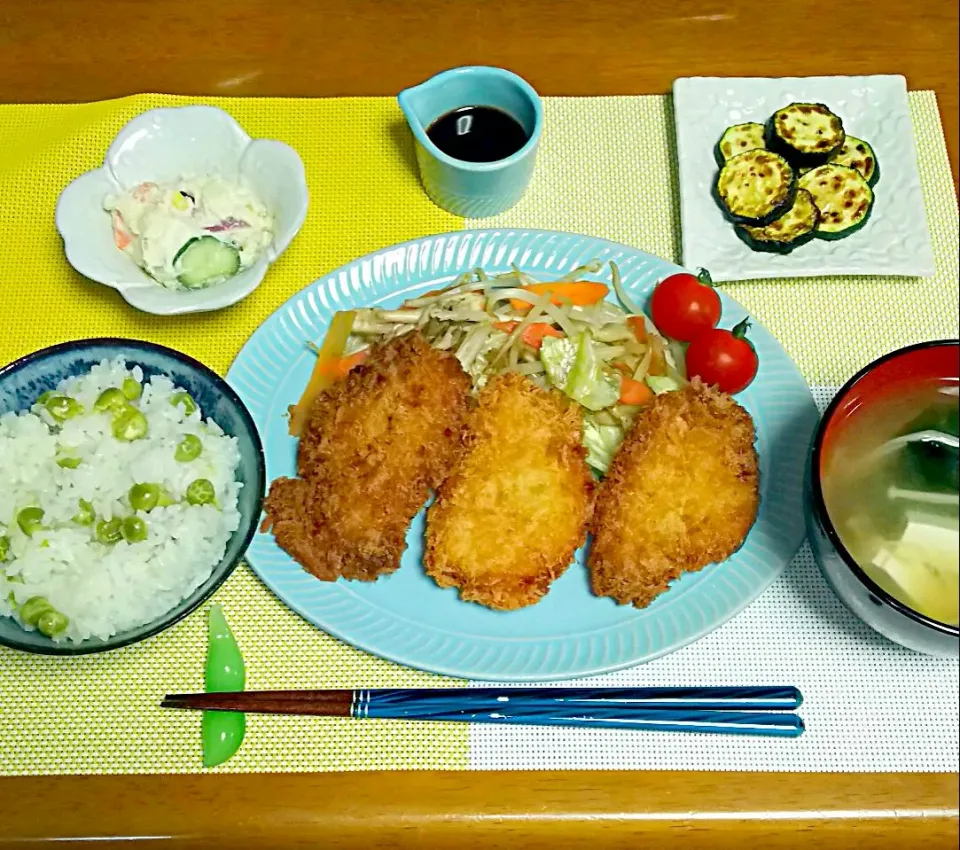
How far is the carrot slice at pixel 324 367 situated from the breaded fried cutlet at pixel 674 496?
2.58ft

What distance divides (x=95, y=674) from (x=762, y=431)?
174 cm

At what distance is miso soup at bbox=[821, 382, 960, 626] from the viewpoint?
65.6 inches

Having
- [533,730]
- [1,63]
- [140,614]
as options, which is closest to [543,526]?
[533,730]

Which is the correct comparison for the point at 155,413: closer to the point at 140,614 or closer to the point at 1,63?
the point at 140,614

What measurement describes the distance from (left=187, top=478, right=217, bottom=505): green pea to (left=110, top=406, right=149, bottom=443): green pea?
19cm

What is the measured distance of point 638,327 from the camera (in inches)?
89.0

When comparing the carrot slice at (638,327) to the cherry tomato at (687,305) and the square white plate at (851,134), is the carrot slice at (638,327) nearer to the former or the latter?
the cherry tomato at (687,305)

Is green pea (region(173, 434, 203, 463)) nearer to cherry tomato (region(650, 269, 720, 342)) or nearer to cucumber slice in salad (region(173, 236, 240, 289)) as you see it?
cucumber slice in salad (region(173, 236, 240, 289))

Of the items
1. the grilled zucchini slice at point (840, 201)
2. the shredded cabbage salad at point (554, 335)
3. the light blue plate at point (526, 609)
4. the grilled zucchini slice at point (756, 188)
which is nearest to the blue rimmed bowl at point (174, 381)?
the light blue plate at point (526, 609)

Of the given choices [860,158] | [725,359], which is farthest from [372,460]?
[860,158]

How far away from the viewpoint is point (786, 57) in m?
2.73

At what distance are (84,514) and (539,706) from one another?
3.69 feet

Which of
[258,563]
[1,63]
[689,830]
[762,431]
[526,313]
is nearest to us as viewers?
[689,830]

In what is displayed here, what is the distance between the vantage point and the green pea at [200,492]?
1.90 meters
